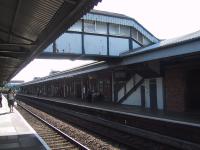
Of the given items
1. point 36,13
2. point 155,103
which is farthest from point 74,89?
point 36,13

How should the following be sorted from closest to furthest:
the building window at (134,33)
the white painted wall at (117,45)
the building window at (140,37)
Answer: the white painted wall at (117,45) → the building window at (134,33) → the building window at (140,37)

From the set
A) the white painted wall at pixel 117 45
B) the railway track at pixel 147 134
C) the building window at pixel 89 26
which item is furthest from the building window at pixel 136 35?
the railway track at pixel 147 134

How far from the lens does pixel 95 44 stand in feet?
96.8

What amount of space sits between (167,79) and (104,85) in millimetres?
14894

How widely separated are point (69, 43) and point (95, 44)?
2.60 m

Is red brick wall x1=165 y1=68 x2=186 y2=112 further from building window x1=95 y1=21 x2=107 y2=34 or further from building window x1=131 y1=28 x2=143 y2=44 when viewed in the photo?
building window x1=131 y1=28 x2=143 y2=44

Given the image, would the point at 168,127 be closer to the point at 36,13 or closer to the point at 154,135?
the point at 154,135

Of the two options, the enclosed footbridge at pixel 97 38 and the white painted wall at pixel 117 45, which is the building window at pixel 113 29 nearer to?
the enclosed footbridge at pixel 97 38

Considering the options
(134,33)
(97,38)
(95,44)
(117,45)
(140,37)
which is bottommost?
(95,44)

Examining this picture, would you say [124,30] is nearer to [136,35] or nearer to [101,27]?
[136,35]

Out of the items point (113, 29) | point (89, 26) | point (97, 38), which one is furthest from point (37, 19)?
point (113, 29)

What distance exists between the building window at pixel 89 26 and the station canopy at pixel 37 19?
56.7ft

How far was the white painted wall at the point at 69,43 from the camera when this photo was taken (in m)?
27.1

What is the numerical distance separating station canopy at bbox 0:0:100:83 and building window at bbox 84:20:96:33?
1728 cm
